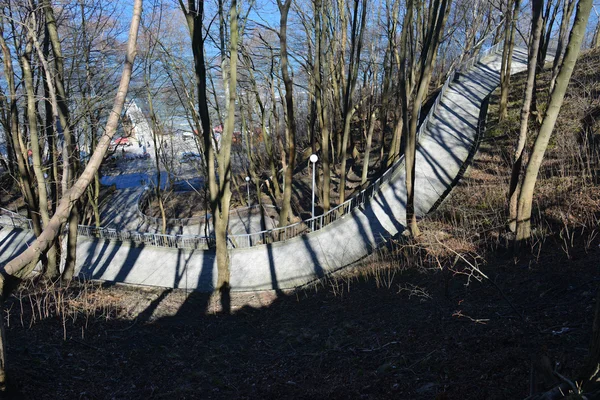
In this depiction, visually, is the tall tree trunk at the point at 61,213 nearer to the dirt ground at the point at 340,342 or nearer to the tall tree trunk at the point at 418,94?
the dirt ground at the point at 340,342

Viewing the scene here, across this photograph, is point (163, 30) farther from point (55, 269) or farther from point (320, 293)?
point (320, 293)

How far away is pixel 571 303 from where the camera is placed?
595 centimetres

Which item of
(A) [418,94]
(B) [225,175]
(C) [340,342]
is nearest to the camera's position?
(C) [340,342]

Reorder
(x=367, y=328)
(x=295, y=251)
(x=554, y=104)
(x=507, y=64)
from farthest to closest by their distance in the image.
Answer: (x=507, y=64) → (x=295, y=251) → (x=367, y=328) → (x=554, y=104)

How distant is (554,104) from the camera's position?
7.27m

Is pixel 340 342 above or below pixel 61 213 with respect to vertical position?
below

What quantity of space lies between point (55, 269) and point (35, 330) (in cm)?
470

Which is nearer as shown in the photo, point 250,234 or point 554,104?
point 554,104

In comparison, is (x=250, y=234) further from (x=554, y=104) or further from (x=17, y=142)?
(x=554, y=104)

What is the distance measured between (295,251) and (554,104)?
945 centimetres

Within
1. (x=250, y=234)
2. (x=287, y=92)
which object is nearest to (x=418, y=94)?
(x=287, y=92)

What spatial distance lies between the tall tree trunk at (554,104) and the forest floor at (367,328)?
933mm

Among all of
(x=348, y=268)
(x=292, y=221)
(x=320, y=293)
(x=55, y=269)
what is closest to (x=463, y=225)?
(x=348, y=268)

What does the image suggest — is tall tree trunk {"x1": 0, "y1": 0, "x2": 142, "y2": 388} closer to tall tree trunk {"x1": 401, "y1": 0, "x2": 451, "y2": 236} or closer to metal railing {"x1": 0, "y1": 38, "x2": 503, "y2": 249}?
tall tree trunk {"x1": 401, "y1": 0, "x2": 451, "y2": 236}
